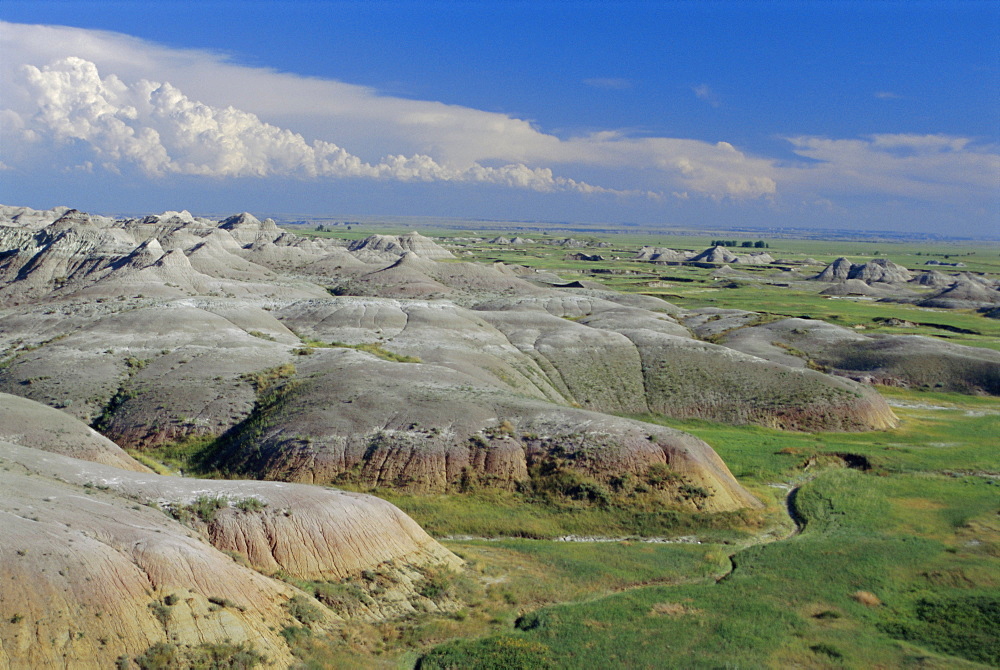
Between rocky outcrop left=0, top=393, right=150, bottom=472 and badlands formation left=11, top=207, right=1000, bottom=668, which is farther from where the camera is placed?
rocky outcrop left=0, top=393, right=150, bottom=472

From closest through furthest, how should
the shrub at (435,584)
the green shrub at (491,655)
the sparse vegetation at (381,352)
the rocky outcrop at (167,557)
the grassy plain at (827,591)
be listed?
the rocky outcrop at (167,557) → the green shrub at (491,655) → the grassy plain at (827,591) → the shrub at (435,584) → the sparse vegetation at (381,352)

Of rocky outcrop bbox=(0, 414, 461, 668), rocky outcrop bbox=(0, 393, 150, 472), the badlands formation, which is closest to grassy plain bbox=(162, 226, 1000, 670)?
the badlands formation

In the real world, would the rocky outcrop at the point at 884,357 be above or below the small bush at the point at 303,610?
above

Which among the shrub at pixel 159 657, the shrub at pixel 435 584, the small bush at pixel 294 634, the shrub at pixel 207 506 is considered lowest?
the shrub at pixel 435 584

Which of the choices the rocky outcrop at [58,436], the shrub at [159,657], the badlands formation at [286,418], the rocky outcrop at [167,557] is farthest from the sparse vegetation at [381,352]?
the shrub at [159,657]

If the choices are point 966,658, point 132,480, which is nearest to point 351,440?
point 132,480

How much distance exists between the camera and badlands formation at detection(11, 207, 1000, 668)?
21000mm

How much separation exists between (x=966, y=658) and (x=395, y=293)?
10959 centimetres

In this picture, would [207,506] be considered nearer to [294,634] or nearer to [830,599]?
[294,634]

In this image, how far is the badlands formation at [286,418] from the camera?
21.0m

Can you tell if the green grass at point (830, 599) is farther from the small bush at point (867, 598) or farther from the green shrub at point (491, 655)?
the small bush at point (867, 598)

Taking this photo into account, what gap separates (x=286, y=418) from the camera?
45719 millimetres

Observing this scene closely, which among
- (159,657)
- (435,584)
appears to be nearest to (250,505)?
(435,584)

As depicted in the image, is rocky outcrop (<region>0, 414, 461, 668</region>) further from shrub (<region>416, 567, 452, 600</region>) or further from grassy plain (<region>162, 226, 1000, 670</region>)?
grassy plain (<region>162, 226, 1000, 670</region>)
